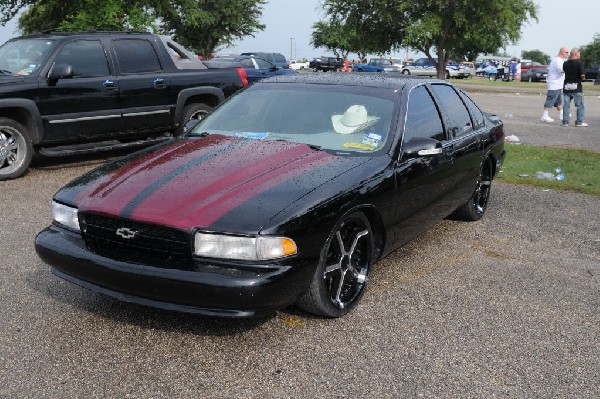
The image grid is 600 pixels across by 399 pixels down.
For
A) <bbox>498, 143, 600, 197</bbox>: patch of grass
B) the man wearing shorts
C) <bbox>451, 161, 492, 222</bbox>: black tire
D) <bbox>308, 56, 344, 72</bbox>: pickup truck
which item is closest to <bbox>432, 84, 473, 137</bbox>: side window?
<bbox>451, 161, 492, 222</bbox>: black tire

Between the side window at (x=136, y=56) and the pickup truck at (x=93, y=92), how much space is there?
0.01m

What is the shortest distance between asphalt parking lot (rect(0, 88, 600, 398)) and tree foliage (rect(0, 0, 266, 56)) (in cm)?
1178

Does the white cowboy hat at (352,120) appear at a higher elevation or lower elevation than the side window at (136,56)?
lower

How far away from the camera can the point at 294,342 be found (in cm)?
362

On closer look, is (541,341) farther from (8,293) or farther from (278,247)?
(8,293)

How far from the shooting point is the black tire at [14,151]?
7.98m

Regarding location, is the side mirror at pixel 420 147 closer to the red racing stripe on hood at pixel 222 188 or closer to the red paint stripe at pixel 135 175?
the red racing stripe on hood at pixel 222 188

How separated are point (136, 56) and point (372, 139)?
18.5 ft

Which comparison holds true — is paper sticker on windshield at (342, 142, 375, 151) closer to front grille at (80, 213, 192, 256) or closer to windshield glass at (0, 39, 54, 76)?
front grille at (80, 213, 192, 256)

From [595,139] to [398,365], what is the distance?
36.4 ft

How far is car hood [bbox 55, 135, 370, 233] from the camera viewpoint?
339cm

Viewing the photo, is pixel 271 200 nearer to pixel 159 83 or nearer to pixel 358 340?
pixel 358 340

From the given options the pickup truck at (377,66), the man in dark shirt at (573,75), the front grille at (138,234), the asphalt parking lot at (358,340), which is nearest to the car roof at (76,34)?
the asphalt parking lot at (358,340)

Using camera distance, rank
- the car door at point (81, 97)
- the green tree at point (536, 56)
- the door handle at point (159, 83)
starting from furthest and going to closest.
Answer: the green tree at point (536, 56), the door handle at point (159, 83), the car door at point (81, 97)
